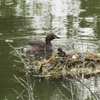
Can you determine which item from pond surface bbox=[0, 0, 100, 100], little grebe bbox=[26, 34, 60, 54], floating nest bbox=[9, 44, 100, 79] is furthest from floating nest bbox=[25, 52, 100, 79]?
little grebe bbox=[26, 34, 60, 54]

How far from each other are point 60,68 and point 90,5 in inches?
364

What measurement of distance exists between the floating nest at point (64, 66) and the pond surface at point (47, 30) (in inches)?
11.0

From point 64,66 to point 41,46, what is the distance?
292 cm

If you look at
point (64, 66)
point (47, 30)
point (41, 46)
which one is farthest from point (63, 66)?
point (47, 30)

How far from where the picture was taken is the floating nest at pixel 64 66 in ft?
30.0

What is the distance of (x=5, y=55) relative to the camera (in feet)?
35.9

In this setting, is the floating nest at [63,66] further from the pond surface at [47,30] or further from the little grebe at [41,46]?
the little grebe at [41,46]

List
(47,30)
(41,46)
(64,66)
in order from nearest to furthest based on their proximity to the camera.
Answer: (64,66) < (41,46) < (47,30)

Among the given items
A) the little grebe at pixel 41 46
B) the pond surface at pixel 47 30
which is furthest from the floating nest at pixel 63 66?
the little grebe at pixel 41 46

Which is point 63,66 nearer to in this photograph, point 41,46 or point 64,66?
point 64,66

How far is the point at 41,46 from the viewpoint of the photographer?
39.7ft

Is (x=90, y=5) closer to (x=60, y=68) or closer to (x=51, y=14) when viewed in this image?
(x=51, y=14)

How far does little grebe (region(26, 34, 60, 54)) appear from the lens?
11.8 metres

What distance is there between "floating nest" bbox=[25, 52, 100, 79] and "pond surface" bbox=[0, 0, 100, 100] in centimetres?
28
